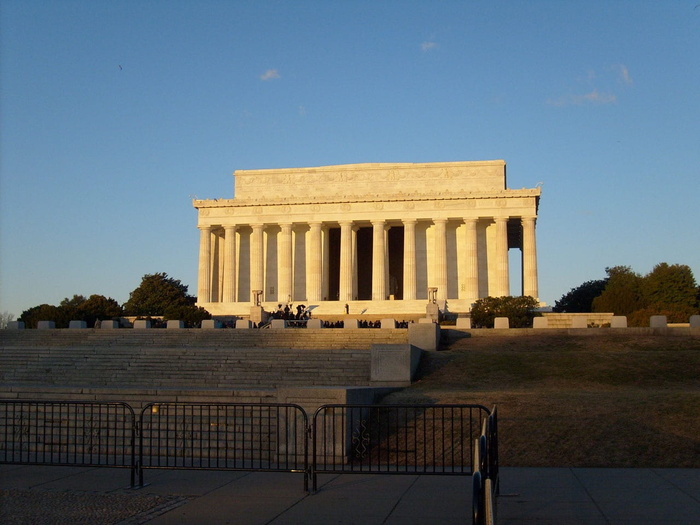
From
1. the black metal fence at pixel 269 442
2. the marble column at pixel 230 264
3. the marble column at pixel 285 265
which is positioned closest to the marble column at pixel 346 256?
the marble column at pixel 285 265

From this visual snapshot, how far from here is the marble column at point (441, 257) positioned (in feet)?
227

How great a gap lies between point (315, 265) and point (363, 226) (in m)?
5.77

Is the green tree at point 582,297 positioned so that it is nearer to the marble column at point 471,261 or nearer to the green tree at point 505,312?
the marble column at point 471,261

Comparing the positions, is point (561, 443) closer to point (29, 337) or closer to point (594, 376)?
point (594, 376)

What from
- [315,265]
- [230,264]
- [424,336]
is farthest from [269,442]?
[230,264]

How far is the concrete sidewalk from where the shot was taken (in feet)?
31.7

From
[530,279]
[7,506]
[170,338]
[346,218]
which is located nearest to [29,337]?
[170,338]

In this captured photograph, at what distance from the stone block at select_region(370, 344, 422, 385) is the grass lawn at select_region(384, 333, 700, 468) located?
0.67 metres

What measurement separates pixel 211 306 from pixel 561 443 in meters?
57.5

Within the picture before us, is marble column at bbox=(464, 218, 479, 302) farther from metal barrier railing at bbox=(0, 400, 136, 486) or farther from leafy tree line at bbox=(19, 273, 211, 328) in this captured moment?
metal barrier railing at bbox=(0, 400, 136, 486)

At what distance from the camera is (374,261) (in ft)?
230

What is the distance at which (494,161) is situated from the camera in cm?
7119

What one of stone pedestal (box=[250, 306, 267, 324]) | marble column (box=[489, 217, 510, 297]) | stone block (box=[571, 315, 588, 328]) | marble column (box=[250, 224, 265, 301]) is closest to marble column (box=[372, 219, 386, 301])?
marble column (box=[489, 217, 510, 297])

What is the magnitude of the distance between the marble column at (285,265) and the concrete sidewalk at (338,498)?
58487mm
